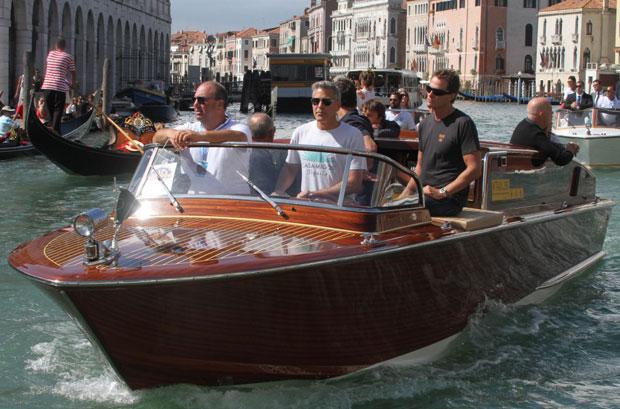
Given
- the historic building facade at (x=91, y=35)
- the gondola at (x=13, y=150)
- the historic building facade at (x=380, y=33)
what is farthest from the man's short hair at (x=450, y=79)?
the historic building facade at (x=380, y=33)

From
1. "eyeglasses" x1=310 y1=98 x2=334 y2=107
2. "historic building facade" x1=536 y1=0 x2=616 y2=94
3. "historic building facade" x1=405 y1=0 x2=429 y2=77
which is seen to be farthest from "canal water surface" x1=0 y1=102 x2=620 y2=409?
"historic building facade" x1=405 y1=0 x2=429 y2=77

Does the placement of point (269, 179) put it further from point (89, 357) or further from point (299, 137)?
point (89, 357)

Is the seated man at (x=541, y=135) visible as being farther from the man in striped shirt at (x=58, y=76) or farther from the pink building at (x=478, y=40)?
the pink building at (x=478, y=40)

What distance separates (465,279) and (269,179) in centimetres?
106

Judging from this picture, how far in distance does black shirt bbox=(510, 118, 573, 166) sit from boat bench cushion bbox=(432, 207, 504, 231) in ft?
3.36

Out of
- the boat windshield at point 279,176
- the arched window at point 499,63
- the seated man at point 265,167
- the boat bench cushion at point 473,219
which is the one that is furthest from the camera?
the arched window at point 499,63

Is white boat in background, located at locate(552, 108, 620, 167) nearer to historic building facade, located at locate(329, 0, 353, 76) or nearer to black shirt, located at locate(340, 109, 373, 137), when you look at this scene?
black shirt, located at locate(340, 109, 373, 137)

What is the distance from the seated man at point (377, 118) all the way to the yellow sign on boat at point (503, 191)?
49.5 inches

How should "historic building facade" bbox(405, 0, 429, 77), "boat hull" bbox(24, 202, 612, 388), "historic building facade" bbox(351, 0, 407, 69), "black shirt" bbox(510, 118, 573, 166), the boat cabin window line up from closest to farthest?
"boat hull" bbox(24, 202, 612, 388)
"black shirt" bbox(510, 118, 573, 166)
the boat cabin window
"historic building facade" bbox(405, 0, 429, 77)
"historic building facade" bbox(351, 0, 407, 69)

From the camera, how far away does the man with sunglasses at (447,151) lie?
4.92 metres

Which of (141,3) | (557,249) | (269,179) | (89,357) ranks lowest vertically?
(89,357)

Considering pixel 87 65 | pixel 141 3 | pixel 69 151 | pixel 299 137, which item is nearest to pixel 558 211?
pixel 299 137

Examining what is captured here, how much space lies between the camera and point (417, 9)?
8994 cm

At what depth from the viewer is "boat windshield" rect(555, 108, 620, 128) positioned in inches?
602
